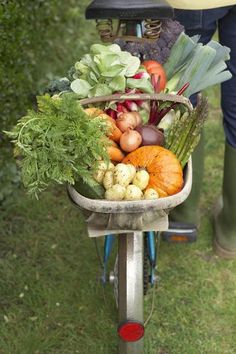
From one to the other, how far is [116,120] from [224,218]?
4.88 feet

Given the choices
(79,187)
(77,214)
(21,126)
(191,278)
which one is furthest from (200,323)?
(21,126)

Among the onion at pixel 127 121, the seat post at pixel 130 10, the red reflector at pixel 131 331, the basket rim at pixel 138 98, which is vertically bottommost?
the red reflector at pixel 131 331

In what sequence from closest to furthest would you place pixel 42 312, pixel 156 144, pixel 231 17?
pixel 156 144, pixel 231 17, pixel 42 312

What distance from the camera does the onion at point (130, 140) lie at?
6.44 feet

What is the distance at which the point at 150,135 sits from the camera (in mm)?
1992

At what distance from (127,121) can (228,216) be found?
4.75 ft

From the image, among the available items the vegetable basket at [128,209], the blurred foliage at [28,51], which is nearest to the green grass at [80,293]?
the blurred foliage at [28,51]

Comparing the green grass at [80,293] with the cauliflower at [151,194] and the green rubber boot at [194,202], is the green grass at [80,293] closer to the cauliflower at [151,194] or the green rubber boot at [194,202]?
the green rubber boot at [194,202]

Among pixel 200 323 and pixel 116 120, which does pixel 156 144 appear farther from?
pixel 200 323

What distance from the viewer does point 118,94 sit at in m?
2.02

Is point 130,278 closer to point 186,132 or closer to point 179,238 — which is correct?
point 186,132

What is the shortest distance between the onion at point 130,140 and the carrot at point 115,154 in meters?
0.03

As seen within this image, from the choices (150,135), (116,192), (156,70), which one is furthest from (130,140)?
(156,70)

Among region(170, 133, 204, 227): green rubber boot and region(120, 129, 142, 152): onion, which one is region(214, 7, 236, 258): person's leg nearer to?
region(170, 133, 204, 227): green rubber boot
